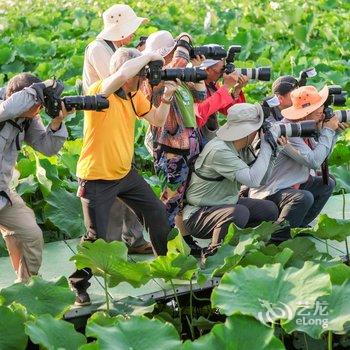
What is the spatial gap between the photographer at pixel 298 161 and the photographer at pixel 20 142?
1.50 meters

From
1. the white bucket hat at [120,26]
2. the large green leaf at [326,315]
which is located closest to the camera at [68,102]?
the white bucket hat at [120,26]

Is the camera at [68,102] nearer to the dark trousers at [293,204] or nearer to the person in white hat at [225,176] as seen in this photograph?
the person in white hat at [225,176]

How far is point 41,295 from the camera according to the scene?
175 inches

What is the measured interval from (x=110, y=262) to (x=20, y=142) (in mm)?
770

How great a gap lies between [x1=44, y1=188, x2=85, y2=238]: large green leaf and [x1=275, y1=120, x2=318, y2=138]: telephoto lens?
58.7 inches

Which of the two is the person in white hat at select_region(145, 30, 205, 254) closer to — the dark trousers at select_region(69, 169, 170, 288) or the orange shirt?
the dark trousers at select_region(69, 169, 170, 288)

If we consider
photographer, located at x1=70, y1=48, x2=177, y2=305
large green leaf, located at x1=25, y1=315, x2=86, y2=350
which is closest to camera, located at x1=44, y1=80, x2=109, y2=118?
photographer, located at x1=70, y1=48, x2=177, y2=305

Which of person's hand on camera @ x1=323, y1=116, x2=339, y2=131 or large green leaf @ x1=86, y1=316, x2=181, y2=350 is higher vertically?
large green leaf @ x1=86, y1=316, x2=181, y2=350

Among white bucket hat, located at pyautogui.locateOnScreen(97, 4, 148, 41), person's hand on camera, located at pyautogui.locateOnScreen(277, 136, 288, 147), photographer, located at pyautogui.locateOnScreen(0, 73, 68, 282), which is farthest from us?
white bucket hat, located at pyautogui.locateOnScreen(97, 4, 148, 41)

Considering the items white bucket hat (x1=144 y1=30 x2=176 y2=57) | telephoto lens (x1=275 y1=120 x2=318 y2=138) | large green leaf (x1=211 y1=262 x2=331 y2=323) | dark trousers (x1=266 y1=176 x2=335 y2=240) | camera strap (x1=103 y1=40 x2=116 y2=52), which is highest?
white bucket hat (x1=144 y1=30 x2=176 y2=57)

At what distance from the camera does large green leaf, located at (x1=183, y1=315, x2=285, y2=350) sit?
12.4ft

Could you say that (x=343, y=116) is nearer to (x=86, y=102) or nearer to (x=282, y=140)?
(x=282, y=140)

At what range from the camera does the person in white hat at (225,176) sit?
5105 millimetres

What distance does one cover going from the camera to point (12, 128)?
4531 millimetres
